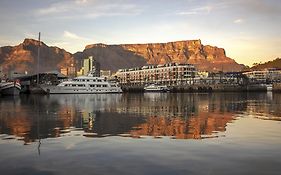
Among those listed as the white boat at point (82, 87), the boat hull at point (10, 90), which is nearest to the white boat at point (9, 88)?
the boat hull at point (10, 90)

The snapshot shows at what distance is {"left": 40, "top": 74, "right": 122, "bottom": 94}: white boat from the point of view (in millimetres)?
104688

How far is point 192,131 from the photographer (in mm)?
18281

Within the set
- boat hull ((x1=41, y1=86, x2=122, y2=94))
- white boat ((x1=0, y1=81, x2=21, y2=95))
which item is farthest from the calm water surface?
boat hull ((x1=41, y1=86, x2=122, y2=94))

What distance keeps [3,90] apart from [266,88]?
144550 mm

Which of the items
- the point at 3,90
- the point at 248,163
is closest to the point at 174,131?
the point at 248,163

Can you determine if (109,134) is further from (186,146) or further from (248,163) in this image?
(248,163)

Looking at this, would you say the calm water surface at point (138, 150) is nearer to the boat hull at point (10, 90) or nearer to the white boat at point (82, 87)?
the boat hull at point (10, 90)

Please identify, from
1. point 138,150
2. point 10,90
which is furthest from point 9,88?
point 138,150

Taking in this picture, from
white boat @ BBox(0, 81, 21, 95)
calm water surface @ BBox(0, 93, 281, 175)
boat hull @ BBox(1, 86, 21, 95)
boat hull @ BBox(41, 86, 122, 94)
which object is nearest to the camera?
calm water surface @ BBox(0, 93, 281, 175)

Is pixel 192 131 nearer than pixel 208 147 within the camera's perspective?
No

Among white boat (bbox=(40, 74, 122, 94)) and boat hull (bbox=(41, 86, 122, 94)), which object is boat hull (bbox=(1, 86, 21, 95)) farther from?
white boat (bbox=(40, 74, 122, 94))

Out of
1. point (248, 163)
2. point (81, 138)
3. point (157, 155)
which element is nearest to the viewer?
point (248, 163)

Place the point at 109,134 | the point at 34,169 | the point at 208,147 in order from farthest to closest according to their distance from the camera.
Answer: the point at 109,134 < the point at 208,147 < the point at 34,169

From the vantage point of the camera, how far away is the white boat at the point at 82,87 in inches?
4122
